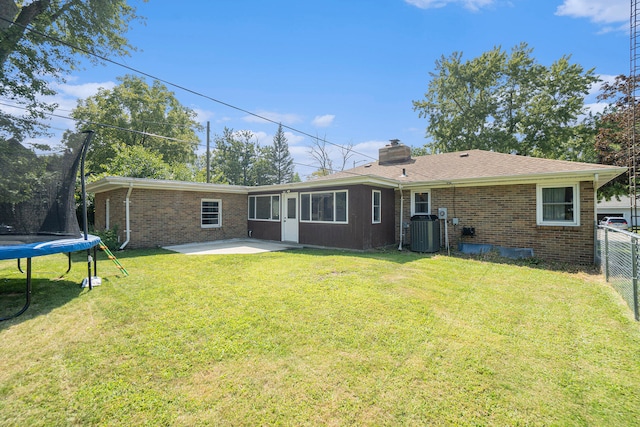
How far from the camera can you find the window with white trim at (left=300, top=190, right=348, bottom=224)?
9.77 meters

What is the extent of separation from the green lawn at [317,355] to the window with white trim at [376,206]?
470 centimetres

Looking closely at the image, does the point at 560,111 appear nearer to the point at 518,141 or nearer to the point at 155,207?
the point at 518,141

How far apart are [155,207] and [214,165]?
27.6 meters

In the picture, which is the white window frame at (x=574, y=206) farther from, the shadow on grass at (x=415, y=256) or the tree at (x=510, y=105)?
the tree at (x=510, y=105)

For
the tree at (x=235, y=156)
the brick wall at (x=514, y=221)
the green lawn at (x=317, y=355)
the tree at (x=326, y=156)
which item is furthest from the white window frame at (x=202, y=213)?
the tree at (x=235, y=156)

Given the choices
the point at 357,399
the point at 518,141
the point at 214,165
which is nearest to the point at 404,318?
the point at 357,399

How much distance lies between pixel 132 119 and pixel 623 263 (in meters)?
28.1

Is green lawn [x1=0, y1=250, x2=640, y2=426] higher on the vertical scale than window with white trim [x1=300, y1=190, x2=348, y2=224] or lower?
lower

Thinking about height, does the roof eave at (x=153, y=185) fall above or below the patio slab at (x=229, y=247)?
Result: above

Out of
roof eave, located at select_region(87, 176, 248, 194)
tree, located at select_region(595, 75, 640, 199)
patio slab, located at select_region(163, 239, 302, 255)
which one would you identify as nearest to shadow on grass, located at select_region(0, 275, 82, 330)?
patio slab, located at select_region(163, 239, 302, 255)

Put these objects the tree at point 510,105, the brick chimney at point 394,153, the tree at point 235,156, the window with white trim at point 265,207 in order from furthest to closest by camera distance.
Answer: the tree at point 235,156
the tree at point 510,105
the brick chimney at point 394,153
the window with white trim at point 265,207

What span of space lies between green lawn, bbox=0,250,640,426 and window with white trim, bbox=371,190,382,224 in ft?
15.4

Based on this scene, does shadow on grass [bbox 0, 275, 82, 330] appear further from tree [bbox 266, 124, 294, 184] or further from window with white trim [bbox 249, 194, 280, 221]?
tree [bbox 266, 124, 294, 184]

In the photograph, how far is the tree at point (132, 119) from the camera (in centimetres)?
2217
